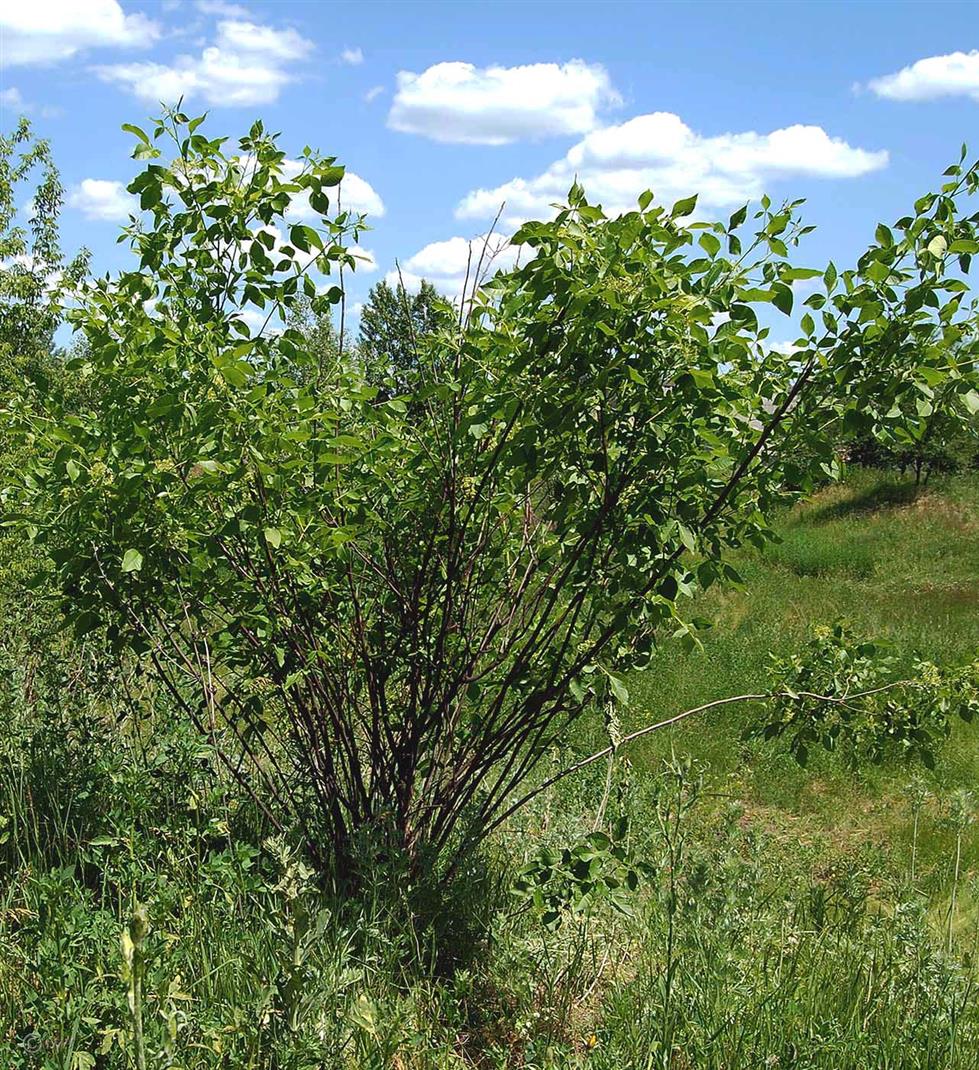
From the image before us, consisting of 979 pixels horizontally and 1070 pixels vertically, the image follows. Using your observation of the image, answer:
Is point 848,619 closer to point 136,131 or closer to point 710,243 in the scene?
point 710,243

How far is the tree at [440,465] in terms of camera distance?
9.14 ft

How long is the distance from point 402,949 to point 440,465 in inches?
56.5

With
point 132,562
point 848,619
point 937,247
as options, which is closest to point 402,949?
point 132,562

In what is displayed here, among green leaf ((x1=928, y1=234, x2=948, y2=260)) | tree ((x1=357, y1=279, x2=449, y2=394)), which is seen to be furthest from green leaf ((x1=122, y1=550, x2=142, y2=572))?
green leaf ((x1=928, y1=234, x2=948, y2=260))

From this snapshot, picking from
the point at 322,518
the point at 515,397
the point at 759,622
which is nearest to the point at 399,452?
the point at 322,518

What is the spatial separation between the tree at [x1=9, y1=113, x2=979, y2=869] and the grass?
1.09 feet

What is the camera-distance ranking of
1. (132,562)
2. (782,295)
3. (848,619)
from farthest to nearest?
(848,619), (132,562), (782,295)

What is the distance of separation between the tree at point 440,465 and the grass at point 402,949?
13.1 inches

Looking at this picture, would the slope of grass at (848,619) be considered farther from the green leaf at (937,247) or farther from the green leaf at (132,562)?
the green leaf at (132,562)

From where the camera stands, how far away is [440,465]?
3375 mm

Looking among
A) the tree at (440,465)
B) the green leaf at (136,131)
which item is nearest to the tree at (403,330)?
the tree at (440,465)

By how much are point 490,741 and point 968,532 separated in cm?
1235

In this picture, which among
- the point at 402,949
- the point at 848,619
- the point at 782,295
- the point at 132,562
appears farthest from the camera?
the point at 848,619

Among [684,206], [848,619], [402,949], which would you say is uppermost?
[684,206]
